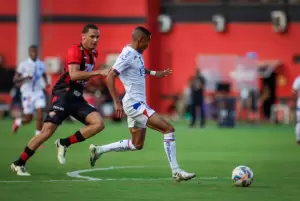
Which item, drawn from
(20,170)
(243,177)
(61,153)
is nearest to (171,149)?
(243,177)

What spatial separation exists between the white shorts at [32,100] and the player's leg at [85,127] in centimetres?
835

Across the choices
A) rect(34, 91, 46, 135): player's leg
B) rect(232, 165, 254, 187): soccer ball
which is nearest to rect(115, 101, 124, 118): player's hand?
rect(232, 165, 254, 187): soccer ball

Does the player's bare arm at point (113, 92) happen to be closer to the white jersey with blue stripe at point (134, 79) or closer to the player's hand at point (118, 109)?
the player's hand at point (118, 109)

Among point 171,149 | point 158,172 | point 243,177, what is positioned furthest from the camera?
point 158,172

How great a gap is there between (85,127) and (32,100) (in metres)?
8.86

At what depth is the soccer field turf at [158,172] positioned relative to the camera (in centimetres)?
1293

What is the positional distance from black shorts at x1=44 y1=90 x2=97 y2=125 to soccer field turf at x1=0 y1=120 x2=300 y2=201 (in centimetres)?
101

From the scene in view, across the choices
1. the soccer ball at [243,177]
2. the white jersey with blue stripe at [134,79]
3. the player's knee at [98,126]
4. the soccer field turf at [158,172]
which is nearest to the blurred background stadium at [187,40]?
the soccer field turf at [158,172]

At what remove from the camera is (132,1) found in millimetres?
49281

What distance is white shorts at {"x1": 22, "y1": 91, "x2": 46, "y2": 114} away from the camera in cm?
2446

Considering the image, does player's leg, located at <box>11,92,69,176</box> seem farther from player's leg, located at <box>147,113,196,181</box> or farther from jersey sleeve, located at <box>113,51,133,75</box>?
player's leg, located at <box>147,113,196,181</box>

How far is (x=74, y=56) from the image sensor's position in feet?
51.9

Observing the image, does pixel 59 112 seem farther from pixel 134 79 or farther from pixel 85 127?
pixel 134 79

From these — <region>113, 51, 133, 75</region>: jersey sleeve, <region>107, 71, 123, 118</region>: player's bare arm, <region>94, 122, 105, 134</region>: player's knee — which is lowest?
<region>94, 122, 105, 134</region>: player's knee
